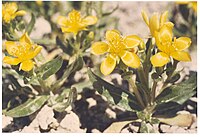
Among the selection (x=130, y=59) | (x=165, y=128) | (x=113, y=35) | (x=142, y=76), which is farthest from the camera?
(x=165, y=128)

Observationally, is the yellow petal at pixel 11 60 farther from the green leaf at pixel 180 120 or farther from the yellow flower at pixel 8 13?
the green leaf at pixel 180 120

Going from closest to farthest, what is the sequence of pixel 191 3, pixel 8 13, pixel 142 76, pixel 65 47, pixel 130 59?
pixel 130 59, pixel 142 76, pixel 8 13, pixel 65 47, pixel 191 3

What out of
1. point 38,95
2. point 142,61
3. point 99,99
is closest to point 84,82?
point 99,99


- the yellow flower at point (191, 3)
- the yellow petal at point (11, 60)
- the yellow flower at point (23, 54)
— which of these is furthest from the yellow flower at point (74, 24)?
the yellow flower at point (191, 3)

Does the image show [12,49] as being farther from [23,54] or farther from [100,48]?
[100,48]

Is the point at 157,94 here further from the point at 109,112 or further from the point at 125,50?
the point at 125,50

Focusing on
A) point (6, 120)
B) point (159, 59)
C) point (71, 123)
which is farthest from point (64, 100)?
point (159, 59)
